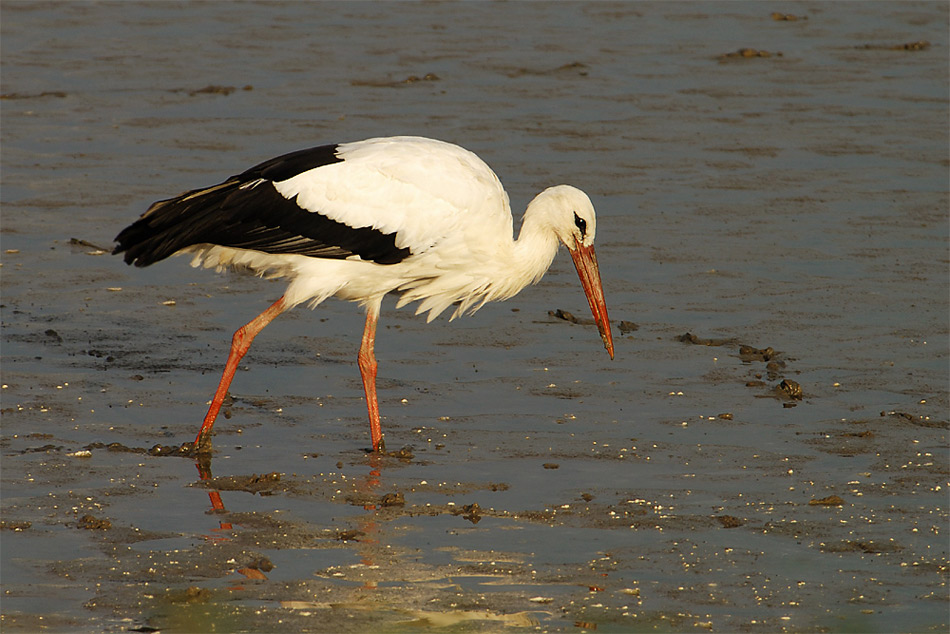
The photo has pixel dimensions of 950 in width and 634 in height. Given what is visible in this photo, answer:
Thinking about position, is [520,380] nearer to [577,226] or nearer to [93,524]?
[577,226]

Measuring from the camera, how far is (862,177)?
1359 cm

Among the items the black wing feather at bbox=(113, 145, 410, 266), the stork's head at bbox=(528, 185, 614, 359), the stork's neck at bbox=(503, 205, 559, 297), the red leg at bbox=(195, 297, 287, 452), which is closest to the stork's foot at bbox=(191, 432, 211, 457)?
the red leg at bbox=(195, 297, 287, 452)

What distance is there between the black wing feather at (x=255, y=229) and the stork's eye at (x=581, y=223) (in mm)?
994

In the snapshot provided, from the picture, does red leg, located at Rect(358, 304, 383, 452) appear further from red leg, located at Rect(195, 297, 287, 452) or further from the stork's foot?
the stork's foot

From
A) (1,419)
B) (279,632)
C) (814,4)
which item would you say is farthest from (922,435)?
(814,4)

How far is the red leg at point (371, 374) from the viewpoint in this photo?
26.6ft

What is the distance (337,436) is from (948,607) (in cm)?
352

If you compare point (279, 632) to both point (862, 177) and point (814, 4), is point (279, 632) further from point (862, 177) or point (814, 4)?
point (814, 4)

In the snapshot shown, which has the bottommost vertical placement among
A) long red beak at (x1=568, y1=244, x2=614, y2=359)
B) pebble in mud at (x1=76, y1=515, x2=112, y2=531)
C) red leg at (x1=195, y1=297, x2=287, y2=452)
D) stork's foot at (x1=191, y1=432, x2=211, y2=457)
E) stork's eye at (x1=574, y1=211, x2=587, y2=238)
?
stork's foot at (x1=191, y1=432, x2=211, y2=457)

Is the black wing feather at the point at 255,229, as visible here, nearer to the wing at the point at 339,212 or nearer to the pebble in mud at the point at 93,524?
the wing at the point at 339,212

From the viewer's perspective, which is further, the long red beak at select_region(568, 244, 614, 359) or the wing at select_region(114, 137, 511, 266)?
the long red beak at select_region(568, 244, 614, 359)

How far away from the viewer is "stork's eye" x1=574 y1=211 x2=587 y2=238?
857 cm

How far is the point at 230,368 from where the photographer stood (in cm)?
830

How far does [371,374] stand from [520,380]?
1114 mm
